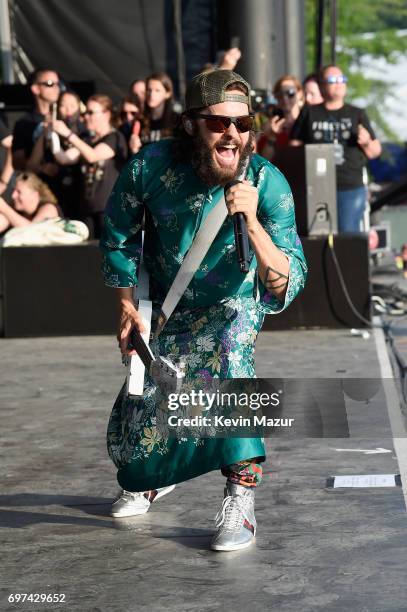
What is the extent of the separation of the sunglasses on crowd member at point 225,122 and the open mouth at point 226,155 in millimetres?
58

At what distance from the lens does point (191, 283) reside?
477 centimetres

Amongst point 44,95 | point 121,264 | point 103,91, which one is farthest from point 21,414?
point 103,91

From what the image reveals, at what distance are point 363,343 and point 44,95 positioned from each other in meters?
3.58

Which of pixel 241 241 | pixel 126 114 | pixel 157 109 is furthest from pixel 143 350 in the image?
pixel 126 114

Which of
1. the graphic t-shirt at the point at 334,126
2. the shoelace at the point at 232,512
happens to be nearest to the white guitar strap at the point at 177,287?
the shoelace at the point at 232,512

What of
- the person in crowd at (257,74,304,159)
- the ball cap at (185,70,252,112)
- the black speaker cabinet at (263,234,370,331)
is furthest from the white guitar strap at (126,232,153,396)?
the person in crowd at (257,74,304,159)

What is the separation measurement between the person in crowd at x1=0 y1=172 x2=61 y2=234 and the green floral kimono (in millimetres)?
6156

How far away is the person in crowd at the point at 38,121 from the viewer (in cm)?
1125

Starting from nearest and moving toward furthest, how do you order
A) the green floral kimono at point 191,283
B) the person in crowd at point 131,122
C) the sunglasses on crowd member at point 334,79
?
the green floral kimono at point 191,283, the sunglasses on crowd member at point 334,79, the person in crowd at point 131,122

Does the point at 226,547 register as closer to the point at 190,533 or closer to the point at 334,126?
the point at 190,533

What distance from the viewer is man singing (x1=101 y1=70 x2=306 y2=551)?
4594mm

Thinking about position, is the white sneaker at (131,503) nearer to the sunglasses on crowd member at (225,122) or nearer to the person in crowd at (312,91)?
the sunglasses on crowd member at (225,122)

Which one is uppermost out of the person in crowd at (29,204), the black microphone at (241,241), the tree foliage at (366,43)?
the black microphone at (241,241)

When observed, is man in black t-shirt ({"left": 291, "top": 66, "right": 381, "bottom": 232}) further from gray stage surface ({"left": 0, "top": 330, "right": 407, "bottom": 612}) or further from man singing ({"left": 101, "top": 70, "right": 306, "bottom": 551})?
man singing ({"left": 101, "top": 70, "right": 306, "bottom": 551})
